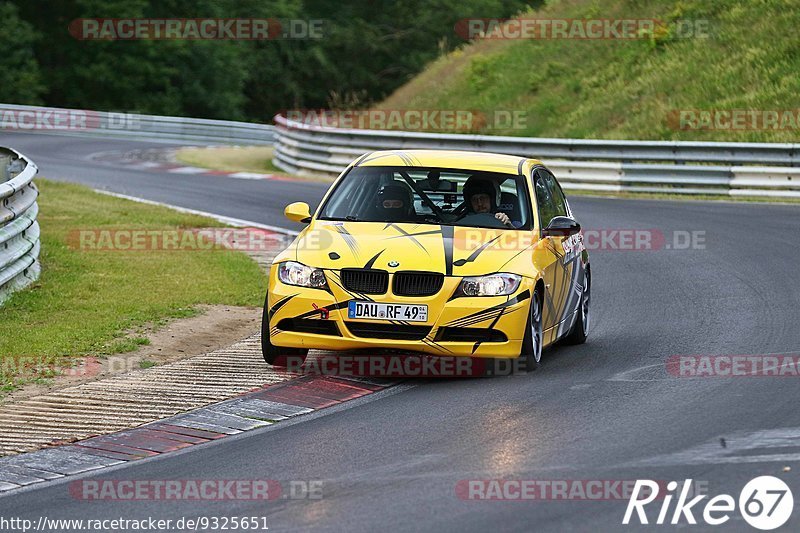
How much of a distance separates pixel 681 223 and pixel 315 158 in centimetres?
1156

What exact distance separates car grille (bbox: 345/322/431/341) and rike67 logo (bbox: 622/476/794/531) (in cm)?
302

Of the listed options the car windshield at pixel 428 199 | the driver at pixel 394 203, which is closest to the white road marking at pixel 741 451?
the car windshield at pixel 428 199

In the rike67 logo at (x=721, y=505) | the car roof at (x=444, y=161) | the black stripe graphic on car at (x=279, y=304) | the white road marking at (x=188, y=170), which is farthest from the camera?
the white road marking at (x=188, y=170)

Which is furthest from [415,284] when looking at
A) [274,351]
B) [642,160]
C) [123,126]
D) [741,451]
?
[123,126]

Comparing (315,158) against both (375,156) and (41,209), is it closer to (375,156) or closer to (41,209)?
(41,209)

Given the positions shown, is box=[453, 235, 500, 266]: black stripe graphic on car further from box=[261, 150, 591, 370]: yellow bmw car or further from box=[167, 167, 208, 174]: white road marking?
box=[167, 167, 208, 174]: white road marking

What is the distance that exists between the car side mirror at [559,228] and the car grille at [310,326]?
1999mm

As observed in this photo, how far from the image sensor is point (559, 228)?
10.9m

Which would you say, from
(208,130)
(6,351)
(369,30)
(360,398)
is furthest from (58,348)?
(369,30)

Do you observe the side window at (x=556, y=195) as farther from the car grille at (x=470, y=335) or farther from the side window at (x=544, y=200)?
the car grille at (x=470, y=335)

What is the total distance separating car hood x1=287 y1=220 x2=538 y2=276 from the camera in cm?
994

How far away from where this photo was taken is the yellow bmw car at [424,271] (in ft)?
32.2

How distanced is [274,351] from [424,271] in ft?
4.42

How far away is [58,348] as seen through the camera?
10992 mm
